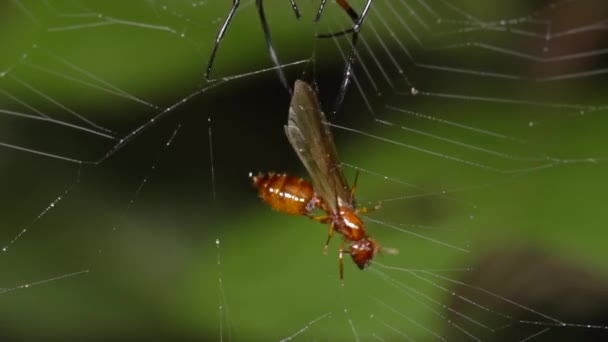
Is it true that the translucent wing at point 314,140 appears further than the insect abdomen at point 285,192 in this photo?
No

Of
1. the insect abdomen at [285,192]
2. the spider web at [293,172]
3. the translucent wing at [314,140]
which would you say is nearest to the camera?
the translucent wing at [314,140]

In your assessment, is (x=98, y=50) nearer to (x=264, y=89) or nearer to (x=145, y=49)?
(x=145, y=49)

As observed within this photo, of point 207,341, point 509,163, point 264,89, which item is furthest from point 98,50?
point 509,163

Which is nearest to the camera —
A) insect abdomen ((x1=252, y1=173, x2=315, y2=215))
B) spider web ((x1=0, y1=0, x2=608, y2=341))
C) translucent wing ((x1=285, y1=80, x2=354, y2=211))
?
translucent wing ((x1=285, y1=80, x2=354, y2=211))

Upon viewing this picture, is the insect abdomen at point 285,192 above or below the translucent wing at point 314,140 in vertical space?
below

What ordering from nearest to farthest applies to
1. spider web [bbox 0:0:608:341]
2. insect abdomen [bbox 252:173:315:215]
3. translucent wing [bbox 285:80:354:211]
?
translucent wing [bbox 285:80:354:211]
insect abdomen [bbox 252:173:315:215]
spider web [bbox 0:0:608:341]

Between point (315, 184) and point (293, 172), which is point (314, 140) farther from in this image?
point (293, 172)
